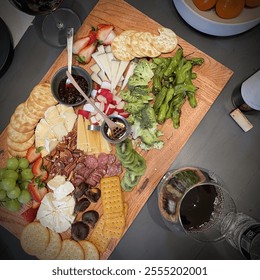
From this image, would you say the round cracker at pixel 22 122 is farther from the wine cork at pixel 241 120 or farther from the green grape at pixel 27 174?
the wine cork at pixel 241 120

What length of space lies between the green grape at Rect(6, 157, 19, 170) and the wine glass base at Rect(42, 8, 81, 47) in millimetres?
467

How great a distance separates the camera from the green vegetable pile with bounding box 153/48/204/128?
50.9 inches

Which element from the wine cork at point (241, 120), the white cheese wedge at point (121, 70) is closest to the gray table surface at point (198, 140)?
the wine cork at point (241, 120)

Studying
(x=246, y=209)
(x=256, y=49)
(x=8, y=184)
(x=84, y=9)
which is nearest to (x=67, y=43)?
(x=84, y=9)

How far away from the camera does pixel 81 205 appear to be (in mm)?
1299

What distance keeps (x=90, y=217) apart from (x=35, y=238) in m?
0.21

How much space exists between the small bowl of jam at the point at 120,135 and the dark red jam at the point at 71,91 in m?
0.13

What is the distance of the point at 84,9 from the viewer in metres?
1.42

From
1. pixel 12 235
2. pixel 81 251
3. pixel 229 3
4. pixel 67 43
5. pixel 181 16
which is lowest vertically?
pixel 12 235

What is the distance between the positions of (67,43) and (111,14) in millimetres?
206

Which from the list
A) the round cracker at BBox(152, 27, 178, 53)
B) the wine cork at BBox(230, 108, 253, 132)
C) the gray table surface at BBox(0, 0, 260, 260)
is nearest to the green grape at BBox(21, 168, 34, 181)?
the gray table surface at BBox(0, 0, 260, 260)

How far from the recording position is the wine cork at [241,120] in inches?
52.2

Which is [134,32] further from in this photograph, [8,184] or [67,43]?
[8,184]

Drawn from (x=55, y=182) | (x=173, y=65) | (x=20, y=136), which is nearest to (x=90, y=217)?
(x=55, y=182)
